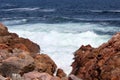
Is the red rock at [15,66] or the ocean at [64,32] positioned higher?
the red rock at [15,66]

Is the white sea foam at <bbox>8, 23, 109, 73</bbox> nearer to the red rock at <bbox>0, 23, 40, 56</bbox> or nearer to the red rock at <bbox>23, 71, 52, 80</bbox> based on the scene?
the red rock at <bbox>0, 23, 40, 56</bbox>

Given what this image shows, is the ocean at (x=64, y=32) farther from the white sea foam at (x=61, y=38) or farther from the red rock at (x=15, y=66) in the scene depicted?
the red rock at (x=15, y=66)

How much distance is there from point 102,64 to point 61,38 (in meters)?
24.5

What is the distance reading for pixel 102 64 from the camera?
20.0 metres

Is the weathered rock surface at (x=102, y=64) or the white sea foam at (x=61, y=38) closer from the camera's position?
the weathered rock surface at (x=102, y=64)

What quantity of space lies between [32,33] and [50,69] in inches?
947

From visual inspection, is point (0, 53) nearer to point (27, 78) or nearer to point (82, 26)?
point (27, 78)

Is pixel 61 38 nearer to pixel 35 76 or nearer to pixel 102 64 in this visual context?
pixel 102 64

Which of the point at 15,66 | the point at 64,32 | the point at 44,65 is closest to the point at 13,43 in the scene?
the point at 44,65

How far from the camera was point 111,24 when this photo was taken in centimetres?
5716

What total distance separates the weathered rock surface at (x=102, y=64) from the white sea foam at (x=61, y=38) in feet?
28.4

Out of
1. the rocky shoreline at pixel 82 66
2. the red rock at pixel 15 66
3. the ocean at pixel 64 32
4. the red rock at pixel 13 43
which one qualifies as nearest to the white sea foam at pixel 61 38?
the ocean at pixel 64 32

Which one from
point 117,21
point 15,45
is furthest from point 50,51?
point 117,21

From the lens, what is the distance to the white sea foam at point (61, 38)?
1391 inches
